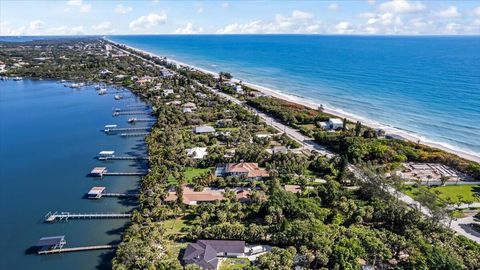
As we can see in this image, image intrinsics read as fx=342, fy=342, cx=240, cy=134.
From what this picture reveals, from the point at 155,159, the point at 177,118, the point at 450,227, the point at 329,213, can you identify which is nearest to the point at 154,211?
the point at 155,159

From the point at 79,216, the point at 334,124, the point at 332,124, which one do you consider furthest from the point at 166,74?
the point at 79,216

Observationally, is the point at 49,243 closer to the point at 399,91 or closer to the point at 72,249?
the point at 72,249

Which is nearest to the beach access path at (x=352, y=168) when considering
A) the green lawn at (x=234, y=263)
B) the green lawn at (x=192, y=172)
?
the green lawn at (x=192, y=172)

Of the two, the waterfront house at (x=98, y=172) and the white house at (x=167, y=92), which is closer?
the waterfront house at (x=98, y=172)

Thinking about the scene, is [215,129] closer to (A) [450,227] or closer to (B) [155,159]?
(B) [155,159]

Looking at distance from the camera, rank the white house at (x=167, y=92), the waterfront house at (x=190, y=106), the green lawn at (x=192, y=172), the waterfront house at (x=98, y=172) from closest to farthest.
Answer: the green lawn at (x=192, y=172) → the waterfront house at (x=98, y=172) → the waterfront house at (x=190, y=106) → the white house at (x=167, y=92)

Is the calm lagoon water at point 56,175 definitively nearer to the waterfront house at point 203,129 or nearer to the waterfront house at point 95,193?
the waterfront house at point 95,193

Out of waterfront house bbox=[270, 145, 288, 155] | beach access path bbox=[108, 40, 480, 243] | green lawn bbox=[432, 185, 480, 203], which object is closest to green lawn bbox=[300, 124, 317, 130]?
beach access path bbox=[108, 40, 480, 243]
